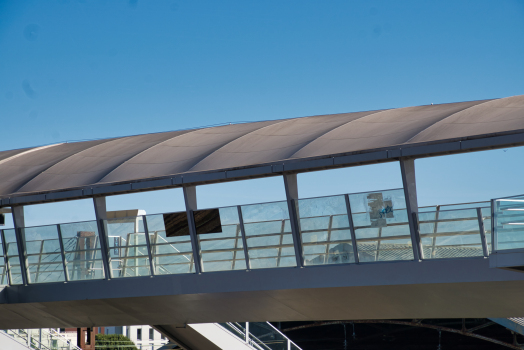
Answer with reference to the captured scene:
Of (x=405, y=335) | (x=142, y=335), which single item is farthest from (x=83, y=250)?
(x=142, y=335)

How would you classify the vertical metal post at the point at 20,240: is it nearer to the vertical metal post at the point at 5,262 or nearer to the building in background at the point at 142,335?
the vertical metal post at the point at 5,262

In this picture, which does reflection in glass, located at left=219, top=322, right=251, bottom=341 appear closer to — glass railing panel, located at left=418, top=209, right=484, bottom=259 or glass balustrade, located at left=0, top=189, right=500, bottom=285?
glass balustrade, located at left=0, top=189, right=500, bottom=285

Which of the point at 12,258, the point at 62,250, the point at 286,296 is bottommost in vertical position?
the point at 286,296

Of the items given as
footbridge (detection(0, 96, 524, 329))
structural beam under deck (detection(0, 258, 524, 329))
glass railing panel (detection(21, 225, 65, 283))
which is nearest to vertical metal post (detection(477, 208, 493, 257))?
footbridge (detection(0, 96, 524, 329))

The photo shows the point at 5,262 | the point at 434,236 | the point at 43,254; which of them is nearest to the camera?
the point at 434,236

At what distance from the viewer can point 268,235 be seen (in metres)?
14.5

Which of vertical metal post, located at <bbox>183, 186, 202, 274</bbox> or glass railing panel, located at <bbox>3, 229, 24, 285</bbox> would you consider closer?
vertical metal post, located at <bbox>183, 186, 202, 274</bbox>

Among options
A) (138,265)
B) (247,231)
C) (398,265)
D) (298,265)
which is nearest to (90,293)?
(138,265)

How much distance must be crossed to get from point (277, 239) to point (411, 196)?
11.3ft

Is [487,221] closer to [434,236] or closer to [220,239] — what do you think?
[434,236]

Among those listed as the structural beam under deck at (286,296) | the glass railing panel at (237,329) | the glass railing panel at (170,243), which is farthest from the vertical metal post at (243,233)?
the glass railing panel at (237,329)

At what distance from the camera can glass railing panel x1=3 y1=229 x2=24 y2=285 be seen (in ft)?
57.4

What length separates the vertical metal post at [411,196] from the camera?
12.9 m

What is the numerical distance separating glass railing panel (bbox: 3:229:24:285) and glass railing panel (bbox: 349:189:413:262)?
1033cm
